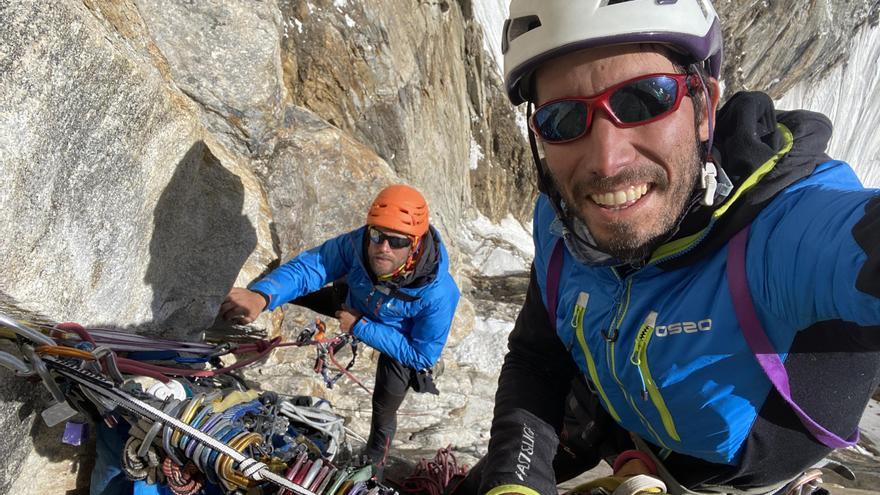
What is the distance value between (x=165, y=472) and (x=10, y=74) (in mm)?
1497

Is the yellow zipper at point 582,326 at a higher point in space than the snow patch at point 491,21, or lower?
lower

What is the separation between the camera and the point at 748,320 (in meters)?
1.48

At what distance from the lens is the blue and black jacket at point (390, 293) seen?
416cm

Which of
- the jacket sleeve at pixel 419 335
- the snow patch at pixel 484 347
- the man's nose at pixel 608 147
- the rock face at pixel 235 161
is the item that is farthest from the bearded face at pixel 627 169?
the snow patch at pixel 484 347

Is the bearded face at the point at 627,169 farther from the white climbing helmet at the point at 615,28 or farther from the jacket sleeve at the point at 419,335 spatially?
the jacket sleeve at the point at 419,335

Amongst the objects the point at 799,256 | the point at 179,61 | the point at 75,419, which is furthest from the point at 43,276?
the point at 179,61

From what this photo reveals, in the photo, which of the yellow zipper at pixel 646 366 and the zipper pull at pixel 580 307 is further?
the zipper pull at pixel 580 307

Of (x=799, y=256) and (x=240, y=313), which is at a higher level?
(x=799, y=256)

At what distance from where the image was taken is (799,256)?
135 centimetres

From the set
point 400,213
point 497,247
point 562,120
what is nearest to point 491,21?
point 497,247

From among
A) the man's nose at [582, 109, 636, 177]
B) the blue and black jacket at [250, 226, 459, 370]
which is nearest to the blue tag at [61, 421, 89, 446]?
the blue and black jacket at [250, 226, 459, 370]

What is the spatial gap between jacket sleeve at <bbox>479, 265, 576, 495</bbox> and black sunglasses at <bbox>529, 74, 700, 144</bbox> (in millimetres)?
824

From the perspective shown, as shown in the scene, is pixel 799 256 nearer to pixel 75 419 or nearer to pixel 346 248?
pixel 75 419

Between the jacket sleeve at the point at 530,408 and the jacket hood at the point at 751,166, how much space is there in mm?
778
